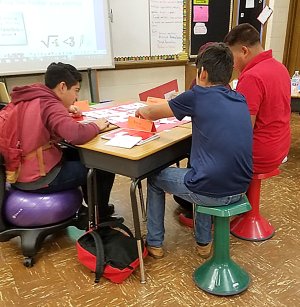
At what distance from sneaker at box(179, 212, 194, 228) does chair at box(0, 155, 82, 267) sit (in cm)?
76

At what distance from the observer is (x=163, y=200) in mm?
1788

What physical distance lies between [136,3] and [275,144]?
104 inches

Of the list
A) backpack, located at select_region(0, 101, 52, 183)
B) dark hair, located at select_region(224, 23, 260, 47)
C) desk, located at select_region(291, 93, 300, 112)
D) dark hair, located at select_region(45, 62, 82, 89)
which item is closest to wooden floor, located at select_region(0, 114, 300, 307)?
backpack, located at select_region(0, 101, 52, 183)

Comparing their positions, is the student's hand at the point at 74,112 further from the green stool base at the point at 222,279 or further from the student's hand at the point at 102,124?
the green stool base at the point at 222,279

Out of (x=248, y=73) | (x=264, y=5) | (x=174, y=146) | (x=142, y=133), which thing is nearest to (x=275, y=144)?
(x=248, y=73)

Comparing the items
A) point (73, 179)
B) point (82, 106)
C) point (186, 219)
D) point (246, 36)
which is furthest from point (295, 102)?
point (73, 179)

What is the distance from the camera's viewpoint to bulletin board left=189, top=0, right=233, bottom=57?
4156 millimetres

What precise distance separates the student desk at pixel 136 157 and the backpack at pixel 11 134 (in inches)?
13.3

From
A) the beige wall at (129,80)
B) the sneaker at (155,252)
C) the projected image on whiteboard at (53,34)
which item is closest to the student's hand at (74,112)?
the sneaker at (155,252)

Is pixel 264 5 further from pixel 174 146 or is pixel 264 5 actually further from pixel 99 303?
pixel 99 303

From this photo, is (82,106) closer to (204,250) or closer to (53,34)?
(204,250)

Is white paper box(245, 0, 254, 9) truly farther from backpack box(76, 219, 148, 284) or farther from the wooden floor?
backpack box(76, 219, 148, 284)

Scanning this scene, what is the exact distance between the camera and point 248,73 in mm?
1761

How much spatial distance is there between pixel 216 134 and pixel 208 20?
130 inches
